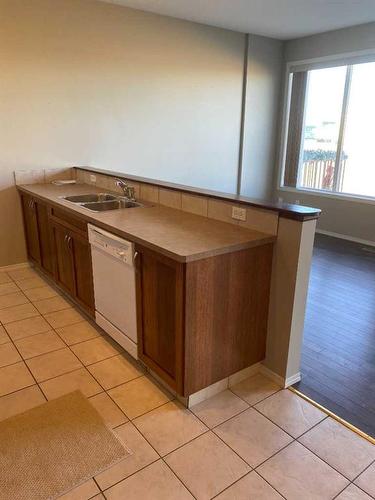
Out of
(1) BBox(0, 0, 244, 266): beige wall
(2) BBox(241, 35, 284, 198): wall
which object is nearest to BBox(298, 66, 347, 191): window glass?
(2) BBox(241, 35, 284, 198): wall

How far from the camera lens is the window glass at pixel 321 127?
535 centimetres

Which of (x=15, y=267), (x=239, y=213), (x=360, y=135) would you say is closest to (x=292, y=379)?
(x=239, y=213)

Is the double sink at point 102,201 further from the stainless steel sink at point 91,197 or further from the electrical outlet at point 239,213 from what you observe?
the electrical outlet at point 239,213

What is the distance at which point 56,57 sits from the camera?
3.70 m

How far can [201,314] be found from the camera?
1907 millimetres

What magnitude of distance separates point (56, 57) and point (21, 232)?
1796 millimetres

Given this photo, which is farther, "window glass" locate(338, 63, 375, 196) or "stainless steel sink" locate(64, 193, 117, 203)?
"window glass" locate(338, 63, 375, 196)

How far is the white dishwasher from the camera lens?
7.25ft

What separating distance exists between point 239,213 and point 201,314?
27.3 inches

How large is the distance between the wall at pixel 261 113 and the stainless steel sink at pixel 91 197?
9.55 feet

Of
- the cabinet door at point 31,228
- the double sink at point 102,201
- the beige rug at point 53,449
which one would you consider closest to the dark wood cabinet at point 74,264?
the double sink at point 102,201

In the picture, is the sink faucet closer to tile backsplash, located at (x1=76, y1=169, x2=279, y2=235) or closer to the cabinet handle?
tile backsplash, located at (x1=76, y1=169, x2=279, y2=235)

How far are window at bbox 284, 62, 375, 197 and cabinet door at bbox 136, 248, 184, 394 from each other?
419 cm

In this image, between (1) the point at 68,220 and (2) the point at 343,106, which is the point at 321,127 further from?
(1) the point at 68,220
